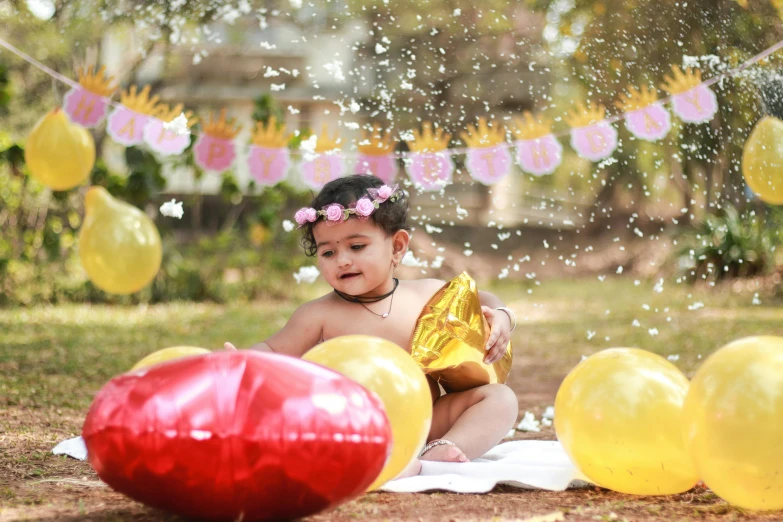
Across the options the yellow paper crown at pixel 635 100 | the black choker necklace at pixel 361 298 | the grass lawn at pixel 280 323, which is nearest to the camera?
the grass lawn at pixel 280 323

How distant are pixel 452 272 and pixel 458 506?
29.4 feet

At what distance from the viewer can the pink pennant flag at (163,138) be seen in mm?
4363

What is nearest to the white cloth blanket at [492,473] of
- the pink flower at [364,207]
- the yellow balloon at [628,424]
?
the yellow balloon at [628,424]

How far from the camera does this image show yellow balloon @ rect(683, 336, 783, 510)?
1.89 m

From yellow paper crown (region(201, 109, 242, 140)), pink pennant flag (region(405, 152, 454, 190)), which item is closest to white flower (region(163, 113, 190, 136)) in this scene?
yellow paper crown (region(201, 109, 242, 140))

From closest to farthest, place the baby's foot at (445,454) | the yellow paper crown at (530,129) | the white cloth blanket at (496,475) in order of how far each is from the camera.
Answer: the white cloth blanket at (496,475) < the baby's foot at (445,454) < the yellow paper crown at (530,129)

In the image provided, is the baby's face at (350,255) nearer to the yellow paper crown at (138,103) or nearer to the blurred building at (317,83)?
the blurred building at (317,83)

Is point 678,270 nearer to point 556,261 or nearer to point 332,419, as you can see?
point 556,261

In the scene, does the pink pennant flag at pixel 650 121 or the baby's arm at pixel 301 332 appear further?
the pink pennant flag at pixel 650 121

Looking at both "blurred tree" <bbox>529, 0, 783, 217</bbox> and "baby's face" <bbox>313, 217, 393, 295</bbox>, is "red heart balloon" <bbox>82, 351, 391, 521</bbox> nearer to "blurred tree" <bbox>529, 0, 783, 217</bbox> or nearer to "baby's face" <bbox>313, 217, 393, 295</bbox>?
"baby's face" <bbox>313, 217, 393, 295</bbox>

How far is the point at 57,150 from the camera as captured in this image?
14.4 ft

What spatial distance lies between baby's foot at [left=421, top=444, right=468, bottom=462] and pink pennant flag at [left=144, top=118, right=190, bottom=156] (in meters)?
2.36

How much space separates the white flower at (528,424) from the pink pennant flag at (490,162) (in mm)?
1398

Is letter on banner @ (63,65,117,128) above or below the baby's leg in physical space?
above
